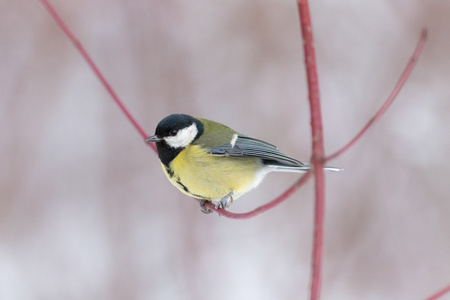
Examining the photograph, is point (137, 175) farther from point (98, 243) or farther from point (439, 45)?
point (439, 45)

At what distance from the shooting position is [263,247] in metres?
2.80

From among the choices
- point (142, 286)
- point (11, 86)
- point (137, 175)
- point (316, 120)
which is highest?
point (316, 120)

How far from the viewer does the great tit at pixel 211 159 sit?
1.43m

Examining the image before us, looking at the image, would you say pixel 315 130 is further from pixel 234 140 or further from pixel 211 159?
pixel 234 140

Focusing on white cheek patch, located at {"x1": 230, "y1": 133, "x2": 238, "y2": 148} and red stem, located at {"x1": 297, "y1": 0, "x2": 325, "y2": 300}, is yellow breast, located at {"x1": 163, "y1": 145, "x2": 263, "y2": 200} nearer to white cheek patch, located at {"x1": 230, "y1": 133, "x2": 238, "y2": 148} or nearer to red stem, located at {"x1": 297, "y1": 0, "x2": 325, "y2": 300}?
white cheek patch, located at {"x1": 230, "y1": 133, "x2": 238, "y2": 148}

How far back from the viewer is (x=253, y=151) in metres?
1.58

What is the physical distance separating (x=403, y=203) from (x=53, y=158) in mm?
1909

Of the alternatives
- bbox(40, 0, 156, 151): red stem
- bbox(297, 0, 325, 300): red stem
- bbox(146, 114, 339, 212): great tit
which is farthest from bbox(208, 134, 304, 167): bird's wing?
bbox(297, 0, 325, 300): red stem

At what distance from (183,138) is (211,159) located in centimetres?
12

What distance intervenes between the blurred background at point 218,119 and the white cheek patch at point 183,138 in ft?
3.49

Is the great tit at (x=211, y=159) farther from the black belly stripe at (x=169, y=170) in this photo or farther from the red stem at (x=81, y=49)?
the red stem at (x=81, y=49)

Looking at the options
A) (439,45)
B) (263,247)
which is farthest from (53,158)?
(439,45)

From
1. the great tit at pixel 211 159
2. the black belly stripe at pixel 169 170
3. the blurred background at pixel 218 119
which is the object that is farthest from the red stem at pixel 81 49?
the blurred background at pixel 218 119

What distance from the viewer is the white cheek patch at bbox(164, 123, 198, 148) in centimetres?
142
